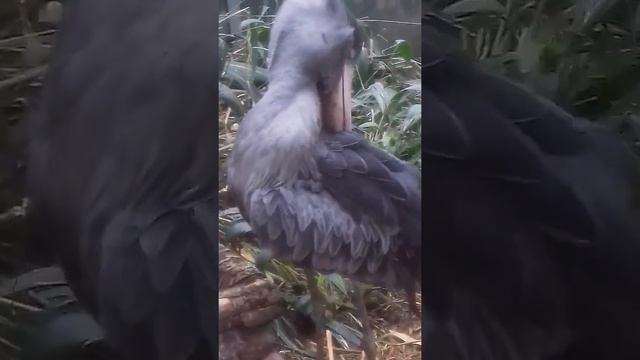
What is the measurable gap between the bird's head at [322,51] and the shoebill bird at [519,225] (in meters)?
0.15

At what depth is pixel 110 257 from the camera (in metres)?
1.44

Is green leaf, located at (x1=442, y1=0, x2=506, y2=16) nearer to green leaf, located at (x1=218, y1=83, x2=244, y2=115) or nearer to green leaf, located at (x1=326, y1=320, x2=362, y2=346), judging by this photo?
green leaf, located at (x1=218, y1=83, x2=244, y2=115)

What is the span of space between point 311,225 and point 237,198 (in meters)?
0.16

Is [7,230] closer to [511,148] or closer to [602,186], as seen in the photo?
[511,148]

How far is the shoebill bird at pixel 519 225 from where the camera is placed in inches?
53.5

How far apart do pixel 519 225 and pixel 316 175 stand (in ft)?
1.31

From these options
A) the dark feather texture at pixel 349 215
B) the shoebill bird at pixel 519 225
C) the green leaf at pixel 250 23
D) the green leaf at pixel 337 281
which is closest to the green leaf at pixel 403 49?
the shoebill bird at pixel 519 225

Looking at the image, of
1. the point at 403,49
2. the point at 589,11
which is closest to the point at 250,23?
the point at 403,49

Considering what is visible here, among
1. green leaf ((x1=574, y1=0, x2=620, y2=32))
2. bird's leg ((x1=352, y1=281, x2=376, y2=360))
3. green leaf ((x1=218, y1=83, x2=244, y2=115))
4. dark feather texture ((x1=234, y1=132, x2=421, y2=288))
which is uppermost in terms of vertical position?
green leaf ((x1=574, y1=0, x2=620, y2=32))

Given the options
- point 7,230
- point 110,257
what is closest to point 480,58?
point 110,257

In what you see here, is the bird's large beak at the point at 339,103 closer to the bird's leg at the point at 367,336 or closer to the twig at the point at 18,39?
the bird's leg at the point at 367,336

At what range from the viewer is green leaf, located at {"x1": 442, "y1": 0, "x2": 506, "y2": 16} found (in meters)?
1.39

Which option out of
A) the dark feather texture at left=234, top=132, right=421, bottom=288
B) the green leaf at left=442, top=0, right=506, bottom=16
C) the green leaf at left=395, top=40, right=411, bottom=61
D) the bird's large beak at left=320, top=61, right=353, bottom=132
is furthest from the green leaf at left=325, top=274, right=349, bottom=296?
the green leaf at left=442, top=0, right=506, bottom=16

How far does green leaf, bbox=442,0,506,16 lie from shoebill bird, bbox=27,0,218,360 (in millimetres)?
474
